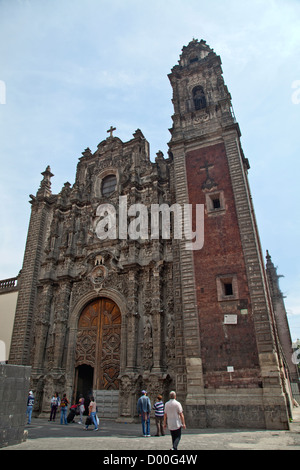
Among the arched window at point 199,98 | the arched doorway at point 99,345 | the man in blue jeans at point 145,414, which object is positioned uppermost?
the arched window at point 199,98

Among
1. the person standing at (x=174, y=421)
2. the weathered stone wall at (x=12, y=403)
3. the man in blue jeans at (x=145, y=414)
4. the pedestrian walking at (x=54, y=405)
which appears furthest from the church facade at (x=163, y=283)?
the weathered stone wall at (x=12, y=403)

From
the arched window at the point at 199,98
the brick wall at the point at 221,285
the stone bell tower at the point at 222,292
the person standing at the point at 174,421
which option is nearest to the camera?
the person standing at the point at 174,421

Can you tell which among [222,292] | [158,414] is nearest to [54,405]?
[158,414]

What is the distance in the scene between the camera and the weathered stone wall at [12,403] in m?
7.65

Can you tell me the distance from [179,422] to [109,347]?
1110cm

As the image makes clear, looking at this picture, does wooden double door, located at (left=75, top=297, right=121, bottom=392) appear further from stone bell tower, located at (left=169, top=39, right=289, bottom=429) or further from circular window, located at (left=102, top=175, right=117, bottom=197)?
circular window, located at (left=102, top=175, right=117, bottom=197)

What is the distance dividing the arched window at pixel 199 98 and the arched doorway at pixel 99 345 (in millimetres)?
13629

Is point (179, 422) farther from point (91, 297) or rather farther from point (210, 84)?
point (210, 84)

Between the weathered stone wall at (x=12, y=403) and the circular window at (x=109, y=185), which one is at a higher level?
the circular window at (x=109, y=185)

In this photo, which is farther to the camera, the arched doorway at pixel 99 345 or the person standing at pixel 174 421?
the arched doorway at pixel 99 345

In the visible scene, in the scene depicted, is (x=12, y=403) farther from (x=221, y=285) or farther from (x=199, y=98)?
(x=199, y=98)

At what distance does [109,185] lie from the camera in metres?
22.8

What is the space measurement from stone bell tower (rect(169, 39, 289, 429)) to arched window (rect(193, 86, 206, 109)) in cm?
90

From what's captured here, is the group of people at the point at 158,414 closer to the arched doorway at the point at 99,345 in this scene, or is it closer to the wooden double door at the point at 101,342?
the arched doorway at the point at 99,345
